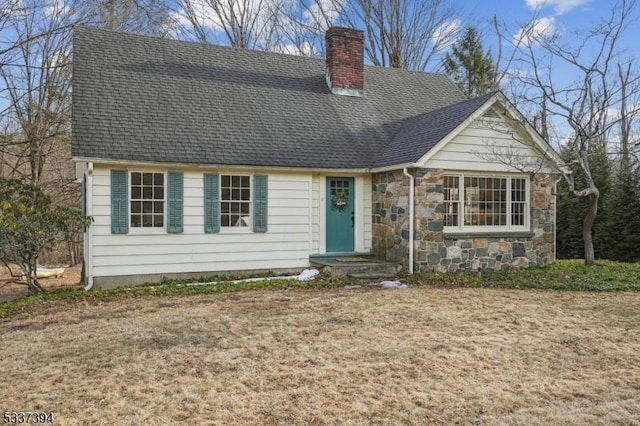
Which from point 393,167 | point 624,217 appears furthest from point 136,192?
point 624,217

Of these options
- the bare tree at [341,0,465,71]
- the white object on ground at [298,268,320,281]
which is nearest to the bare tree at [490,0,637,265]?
the white object on ground at [298,268,320,281]

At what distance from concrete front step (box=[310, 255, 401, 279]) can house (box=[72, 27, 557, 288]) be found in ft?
1.10

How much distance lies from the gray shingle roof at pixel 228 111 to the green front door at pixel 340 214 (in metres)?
0.56

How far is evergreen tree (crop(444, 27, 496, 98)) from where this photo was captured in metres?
23.8

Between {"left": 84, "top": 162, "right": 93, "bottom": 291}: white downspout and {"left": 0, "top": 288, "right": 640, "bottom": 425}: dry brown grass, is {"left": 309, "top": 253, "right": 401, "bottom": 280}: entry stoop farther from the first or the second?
{"left": 84, "top": 162, "right": 93, "bottom": 291}: white downspout

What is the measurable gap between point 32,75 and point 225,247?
33.5ft

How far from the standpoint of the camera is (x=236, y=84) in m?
12.3

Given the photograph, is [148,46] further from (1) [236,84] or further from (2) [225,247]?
(2) [225,247]

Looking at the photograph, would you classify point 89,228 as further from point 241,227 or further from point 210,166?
point 241,227

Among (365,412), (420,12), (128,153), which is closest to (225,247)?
(128,153)

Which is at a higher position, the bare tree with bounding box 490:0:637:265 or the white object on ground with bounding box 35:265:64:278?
the bare tree with bounding box 490:0:637:265

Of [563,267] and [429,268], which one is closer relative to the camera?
[429,268]

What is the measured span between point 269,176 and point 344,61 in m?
4.69

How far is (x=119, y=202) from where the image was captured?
9.30m
